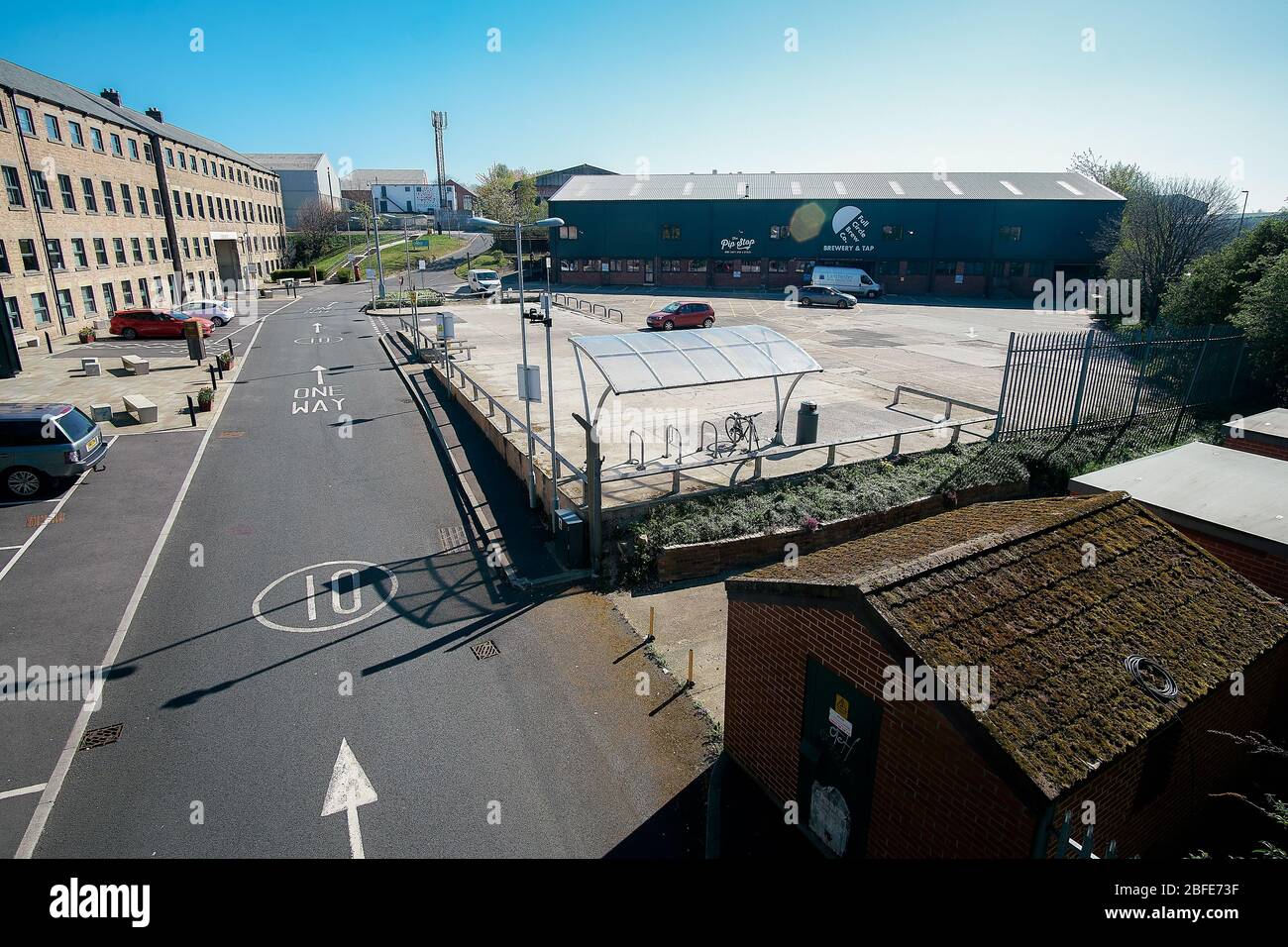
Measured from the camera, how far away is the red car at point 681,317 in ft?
115

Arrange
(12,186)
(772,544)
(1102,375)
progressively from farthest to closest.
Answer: (12,186)
(1102,375)
(772,544)

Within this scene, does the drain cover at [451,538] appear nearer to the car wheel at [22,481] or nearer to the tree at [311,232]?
the car wheel at [22,481]

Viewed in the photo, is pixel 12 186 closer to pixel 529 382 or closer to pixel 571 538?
pixel 529 382

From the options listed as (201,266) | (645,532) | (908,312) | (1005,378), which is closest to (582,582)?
(645,532)

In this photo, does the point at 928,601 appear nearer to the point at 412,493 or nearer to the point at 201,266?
the point at 412,493

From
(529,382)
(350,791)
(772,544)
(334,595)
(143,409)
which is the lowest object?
(350,791)

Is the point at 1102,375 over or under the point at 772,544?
over

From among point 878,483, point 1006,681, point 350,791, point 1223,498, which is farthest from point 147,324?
point 1223,498

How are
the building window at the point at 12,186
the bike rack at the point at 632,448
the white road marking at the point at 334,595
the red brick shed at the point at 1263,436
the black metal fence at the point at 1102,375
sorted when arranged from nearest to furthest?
the white road marking at the point at 334,595 < the red brick shed at the point at 1263,436 < the bike rack at the point at 632,448 < the black metal fence at the point at 1102,375 < the building window at the point at 12,186

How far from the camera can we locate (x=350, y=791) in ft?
24.7

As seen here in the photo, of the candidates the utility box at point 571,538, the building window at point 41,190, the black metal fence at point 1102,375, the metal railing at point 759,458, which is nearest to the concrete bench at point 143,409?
the metal railing at point 759,458

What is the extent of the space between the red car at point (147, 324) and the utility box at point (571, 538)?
30319mm

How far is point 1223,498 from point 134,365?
107 feet

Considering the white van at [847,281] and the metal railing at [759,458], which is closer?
the metal railing at [759,458]
